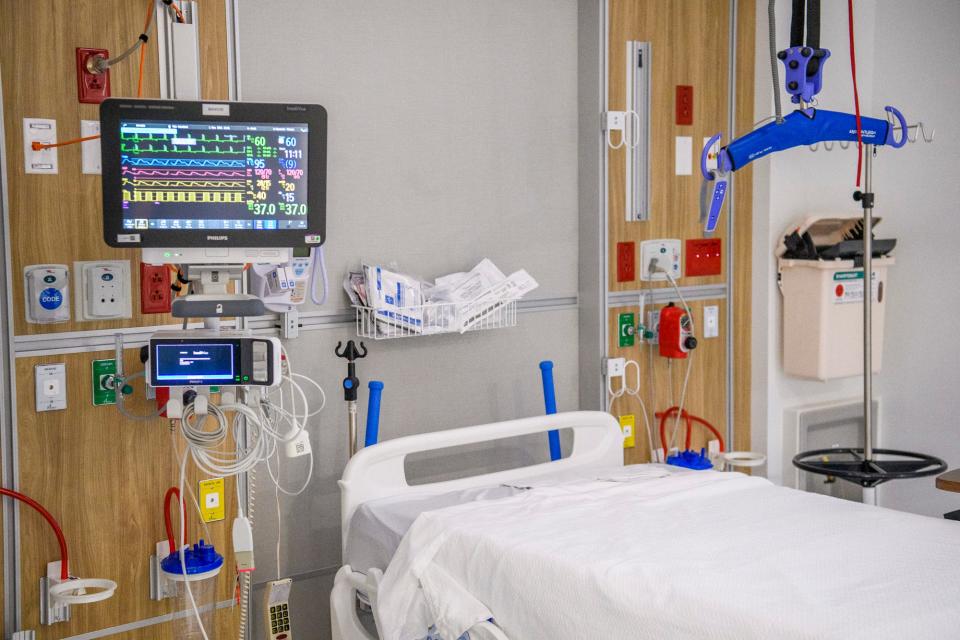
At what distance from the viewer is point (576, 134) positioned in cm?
352

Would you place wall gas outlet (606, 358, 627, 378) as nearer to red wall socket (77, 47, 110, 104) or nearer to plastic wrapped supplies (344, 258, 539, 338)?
plastic wrapped supplies (344, 258, 539, 338)

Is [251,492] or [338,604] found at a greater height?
[251,492]

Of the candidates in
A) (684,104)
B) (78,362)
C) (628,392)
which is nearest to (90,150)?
(78,362)

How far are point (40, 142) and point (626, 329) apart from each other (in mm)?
2091

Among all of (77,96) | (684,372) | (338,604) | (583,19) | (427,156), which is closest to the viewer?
(77,96)

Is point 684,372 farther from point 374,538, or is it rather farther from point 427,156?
point 374,538

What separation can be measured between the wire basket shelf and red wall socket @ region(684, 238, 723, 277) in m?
0.92

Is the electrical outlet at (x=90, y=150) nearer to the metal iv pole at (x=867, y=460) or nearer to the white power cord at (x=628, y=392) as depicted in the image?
the white power cord at (x=628, y=392)

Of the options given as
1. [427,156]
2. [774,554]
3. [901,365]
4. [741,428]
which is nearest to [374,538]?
[774,554]

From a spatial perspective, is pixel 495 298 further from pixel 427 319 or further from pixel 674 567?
pixel 674 567

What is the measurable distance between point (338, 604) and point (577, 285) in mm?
1511

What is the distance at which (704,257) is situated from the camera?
3.78 metres

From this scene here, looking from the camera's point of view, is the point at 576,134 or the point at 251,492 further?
the point at 576,134

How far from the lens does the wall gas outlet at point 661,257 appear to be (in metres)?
3.61
